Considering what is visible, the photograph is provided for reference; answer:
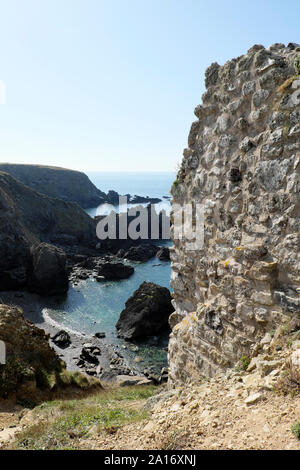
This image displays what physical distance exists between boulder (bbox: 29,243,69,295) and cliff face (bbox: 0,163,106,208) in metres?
70.6

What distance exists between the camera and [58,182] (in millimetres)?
111625

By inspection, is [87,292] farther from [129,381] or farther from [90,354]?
[129,381]

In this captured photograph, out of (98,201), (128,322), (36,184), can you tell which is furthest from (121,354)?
(98,201)

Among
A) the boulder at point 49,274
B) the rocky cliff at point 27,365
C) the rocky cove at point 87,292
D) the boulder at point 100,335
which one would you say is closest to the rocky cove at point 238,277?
the rocky cliff at point 27,365

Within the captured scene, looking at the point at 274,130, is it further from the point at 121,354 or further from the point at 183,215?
the point at 121,354

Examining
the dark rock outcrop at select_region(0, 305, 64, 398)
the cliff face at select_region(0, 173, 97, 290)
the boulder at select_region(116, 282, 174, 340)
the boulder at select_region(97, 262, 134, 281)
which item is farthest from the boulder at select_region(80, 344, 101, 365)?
the cliff face at select_region(0, 173, 97, 290)

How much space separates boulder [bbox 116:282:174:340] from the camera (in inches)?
978

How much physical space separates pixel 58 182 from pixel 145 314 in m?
95.0

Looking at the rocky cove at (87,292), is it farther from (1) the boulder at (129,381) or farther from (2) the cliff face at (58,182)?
(2) the cliff face at (58,182)

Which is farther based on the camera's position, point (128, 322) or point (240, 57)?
point (128, 322)

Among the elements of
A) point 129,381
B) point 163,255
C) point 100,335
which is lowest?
point 100,335

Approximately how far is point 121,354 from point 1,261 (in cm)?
2088

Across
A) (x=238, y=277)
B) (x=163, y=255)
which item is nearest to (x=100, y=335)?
(x=238, y=277)
